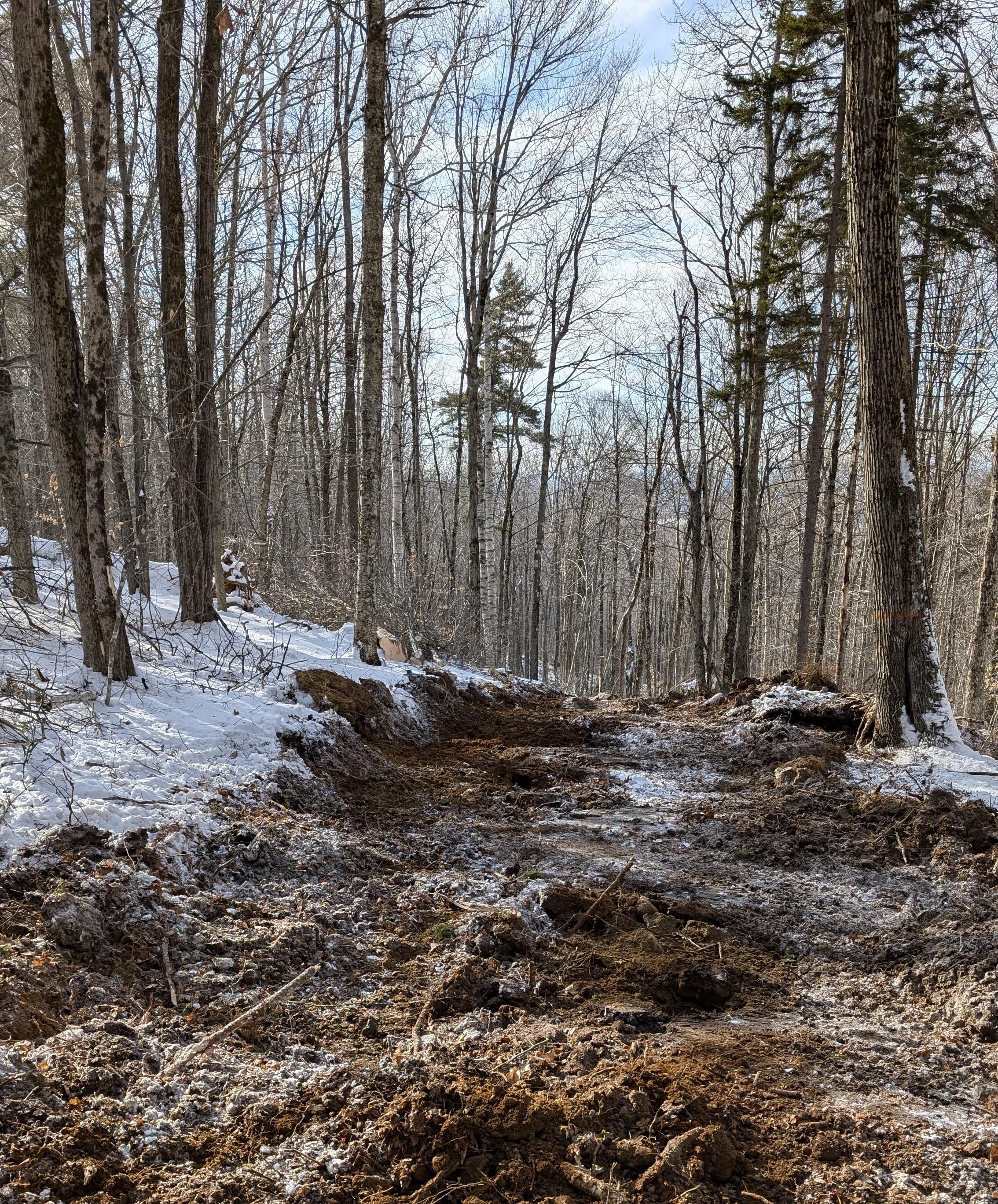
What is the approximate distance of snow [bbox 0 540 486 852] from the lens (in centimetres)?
396

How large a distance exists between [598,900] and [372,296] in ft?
23.5

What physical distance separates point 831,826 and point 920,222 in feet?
40.8

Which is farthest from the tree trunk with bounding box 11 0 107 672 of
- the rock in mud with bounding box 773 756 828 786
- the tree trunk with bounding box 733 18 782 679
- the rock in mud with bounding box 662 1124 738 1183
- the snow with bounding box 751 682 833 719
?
the tree trunk with bounding box 733 18 782 679

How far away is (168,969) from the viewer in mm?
3180

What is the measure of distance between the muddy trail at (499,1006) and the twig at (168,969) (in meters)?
0.02

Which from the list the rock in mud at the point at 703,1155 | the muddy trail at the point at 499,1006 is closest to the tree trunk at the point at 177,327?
the muddy trail at the point at 499,1006

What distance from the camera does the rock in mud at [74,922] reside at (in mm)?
3084

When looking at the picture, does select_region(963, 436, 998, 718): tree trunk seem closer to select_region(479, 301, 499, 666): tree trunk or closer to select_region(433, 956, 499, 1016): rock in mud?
select_region(479, 301, 499, 666): tree trunk

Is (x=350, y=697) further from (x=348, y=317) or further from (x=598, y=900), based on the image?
(x=348, y=317)

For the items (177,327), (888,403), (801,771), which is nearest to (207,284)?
(177,327)

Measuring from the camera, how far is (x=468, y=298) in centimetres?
1781

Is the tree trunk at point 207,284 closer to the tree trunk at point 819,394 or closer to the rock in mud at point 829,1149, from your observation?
the rock in mud at point 829,1149

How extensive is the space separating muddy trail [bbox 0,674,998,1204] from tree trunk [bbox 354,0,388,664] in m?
3.31

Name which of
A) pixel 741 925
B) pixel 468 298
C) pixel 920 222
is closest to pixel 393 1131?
pixel 741 925
